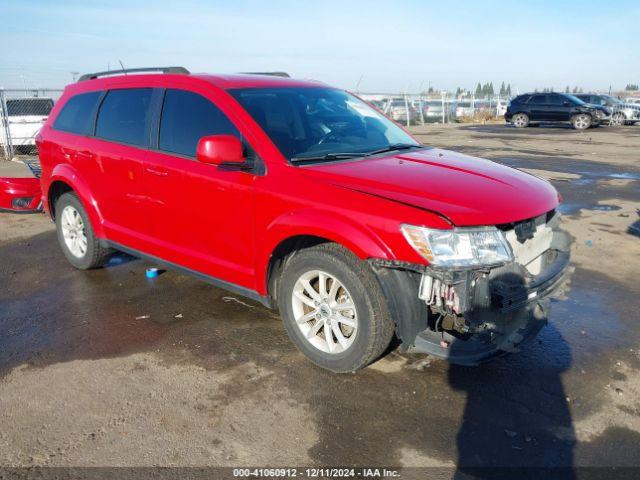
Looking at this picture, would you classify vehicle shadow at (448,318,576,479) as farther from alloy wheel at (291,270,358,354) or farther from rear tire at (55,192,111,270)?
rear tire at (55,192,111,270)

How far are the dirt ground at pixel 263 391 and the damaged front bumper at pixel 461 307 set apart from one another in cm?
38

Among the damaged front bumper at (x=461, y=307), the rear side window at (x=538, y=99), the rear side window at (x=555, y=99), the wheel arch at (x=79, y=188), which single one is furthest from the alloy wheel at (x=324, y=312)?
the rear side window at (x=538, y=99)

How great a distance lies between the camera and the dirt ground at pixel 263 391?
283 centimetres

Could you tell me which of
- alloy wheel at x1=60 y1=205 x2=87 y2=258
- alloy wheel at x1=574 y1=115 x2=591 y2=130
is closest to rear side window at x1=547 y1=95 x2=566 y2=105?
alloy wheel at x1=574 y1=115 x2=591 y2=130

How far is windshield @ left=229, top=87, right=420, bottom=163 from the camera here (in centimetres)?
Answer: 389

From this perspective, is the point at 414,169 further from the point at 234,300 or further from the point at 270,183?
the point at 234,300

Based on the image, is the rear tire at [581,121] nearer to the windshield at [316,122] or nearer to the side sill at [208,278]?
the windshield at [316,122]

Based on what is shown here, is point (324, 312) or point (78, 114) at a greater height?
point (78, 114)

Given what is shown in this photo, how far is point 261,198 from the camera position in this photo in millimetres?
3652

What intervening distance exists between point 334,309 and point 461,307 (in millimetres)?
835

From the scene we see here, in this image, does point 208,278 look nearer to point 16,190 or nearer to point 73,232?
point 73,232

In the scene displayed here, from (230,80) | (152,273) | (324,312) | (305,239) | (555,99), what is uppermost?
(230,80)

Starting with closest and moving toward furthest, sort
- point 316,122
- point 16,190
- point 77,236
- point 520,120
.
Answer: point 316,122 < point 77,236 < point 16,190 < point 520,120

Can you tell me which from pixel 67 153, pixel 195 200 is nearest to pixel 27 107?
pixel 67 153
